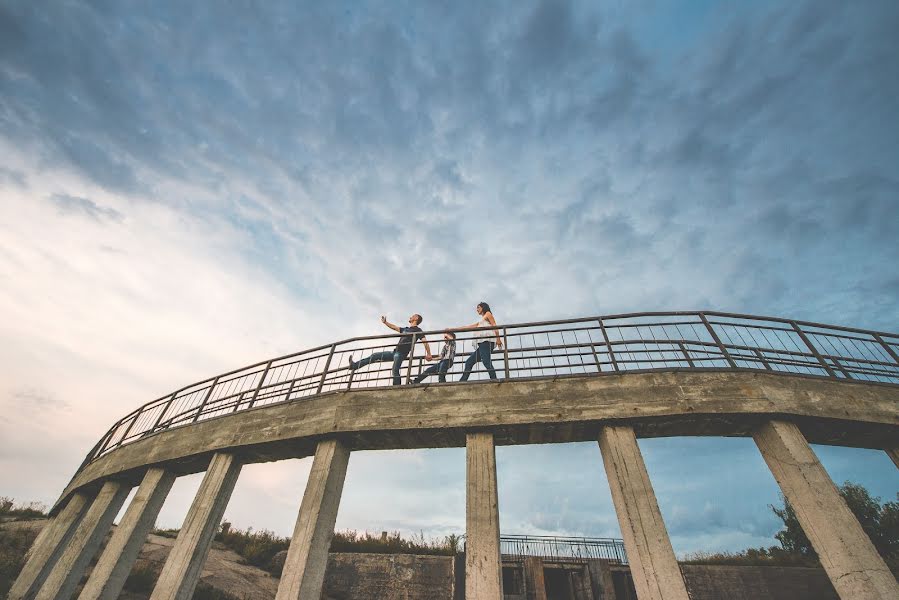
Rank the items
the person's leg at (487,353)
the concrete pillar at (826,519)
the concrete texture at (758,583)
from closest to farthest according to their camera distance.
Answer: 1. the concrete pillar at (826,519)
2. the person's leg at (487,353)
3. the concrete texture at (758,583)

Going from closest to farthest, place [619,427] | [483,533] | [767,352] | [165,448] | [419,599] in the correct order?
[483,533] → [619,427] → [767,352] → [165,448] → [419,599]

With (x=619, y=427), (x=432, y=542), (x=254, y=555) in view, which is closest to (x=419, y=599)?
(x=432, y=542)

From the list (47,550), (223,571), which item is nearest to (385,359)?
(223,571)

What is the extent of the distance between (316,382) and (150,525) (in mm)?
4902

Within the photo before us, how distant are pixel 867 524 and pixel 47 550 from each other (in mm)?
38452

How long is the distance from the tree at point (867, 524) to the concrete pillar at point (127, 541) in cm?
2802

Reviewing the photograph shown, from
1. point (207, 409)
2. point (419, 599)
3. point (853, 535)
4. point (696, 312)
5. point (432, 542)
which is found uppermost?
point (696, 312)

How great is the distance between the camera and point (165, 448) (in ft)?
30.6

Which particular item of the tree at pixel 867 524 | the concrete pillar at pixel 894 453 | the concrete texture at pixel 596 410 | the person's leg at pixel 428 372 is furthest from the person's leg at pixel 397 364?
the tree at pixel 867 524

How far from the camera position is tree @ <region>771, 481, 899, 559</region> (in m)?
21.0

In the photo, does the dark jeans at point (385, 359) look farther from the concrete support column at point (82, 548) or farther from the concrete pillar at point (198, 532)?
the concrete support column at point (82, 548)

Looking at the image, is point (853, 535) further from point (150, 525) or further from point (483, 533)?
point (150, 525)

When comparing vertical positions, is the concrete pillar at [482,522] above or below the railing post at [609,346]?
below

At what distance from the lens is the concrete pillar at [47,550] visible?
31.6ft
